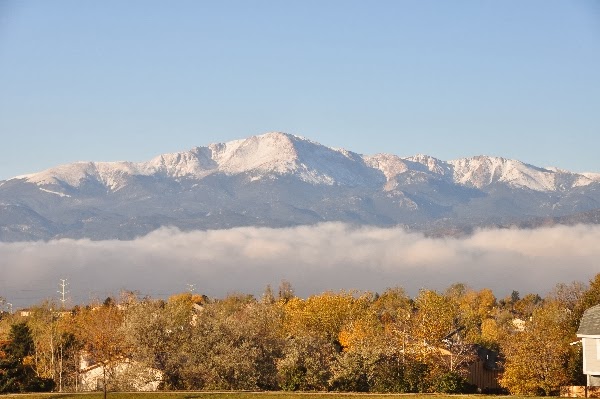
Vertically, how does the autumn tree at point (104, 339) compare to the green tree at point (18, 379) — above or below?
above

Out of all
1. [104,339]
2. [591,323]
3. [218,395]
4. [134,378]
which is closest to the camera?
[218,395]

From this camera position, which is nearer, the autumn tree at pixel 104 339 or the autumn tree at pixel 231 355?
the autumn tree at pixel 231 355

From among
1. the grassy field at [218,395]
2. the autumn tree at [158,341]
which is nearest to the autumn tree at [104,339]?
the autumn tree at [158,341]

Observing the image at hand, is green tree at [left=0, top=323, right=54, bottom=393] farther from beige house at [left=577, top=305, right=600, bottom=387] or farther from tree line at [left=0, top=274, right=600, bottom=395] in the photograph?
beige house at [left=577, top=305, right=600, bottom=387]

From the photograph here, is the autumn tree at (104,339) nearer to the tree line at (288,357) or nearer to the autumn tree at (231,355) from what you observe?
the tree line at (288,357)

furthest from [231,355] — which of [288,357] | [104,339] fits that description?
[104,339]

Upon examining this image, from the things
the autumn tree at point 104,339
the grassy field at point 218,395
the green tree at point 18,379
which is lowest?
the grassy field at point 218,395

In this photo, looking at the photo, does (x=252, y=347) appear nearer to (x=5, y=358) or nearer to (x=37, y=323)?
(x=5, y=358)

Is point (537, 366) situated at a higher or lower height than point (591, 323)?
lower

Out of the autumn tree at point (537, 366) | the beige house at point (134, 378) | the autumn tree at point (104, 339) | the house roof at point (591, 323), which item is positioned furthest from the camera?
the autumn tree at point (104, 339)

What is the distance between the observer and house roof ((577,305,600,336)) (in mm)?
64750

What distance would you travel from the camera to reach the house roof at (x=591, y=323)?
212ft

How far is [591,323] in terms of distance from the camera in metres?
65.8

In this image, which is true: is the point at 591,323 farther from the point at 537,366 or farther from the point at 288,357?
the point at 288,357
